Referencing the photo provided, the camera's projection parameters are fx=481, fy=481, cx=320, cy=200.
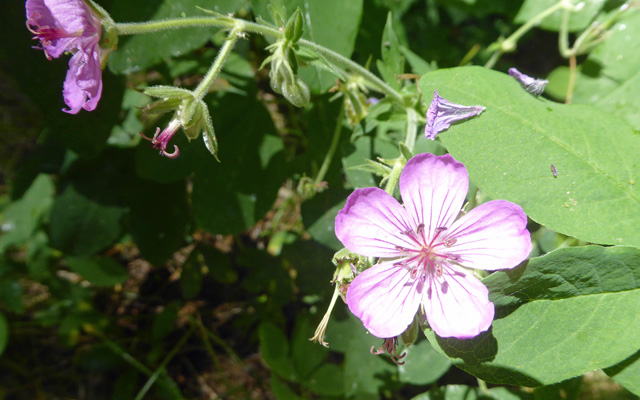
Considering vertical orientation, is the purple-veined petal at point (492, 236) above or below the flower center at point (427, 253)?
above

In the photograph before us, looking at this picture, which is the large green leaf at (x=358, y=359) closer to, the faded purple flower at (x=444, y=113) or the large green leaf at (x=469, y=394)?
the large green leaf at (x=469, y=394)

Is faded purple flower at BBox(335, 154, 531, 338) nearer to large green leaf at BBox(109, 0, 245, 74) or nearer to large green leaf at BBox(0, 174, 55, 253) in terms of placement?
large green leaf at BBox(109, 0, 245, 74)

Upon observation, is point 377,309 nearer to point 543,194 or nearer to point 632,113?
point 543,194

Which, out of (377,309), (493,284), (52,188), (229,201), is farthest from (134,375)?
(493,284)

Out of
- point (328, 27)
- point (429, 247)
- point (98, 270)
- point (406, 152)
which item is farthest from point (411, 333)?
point (98, 270)

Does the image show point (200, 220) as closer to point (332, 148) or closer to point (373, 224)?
point (332, 148)

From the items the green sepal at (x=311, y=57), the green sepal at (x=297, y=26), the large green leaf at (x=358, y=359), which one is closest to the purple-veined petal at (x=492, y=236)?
the green sepal at (x=311, y=57)

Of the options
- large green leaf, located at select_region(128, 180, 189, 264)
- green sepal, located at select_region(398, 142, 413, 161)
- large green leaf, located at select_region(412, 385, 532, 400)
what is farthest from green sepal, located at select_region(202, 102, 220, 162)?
large green leaf, located at select_region(412, 385, 532, 400)
